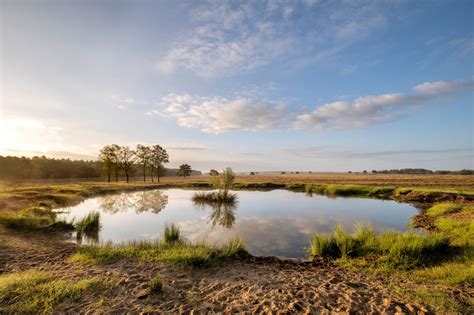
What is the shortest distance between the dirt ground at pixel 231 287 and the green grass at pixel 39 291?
271 mm

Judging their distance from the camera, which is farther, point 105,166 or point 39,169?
point 39,169

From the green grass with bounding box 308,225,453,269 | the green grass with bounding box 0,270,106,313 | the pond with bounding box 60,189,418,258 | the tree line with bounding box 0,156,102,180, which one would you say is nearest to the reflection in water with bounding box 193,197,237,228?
the pond with bounding box 60,189,418,258

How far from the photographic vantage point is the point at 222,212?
18.7 metres

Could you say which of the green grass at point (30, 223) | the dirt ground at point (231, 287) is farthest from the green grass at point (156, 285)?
the green grass at point (30, 223)

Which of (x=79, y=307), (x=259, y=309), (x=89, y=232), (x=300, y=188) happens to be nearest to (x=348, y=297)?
(x=259, y=309)

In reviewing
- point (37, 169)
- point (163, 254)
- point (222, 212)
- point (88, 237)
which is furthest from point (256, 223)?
point (37, 169)

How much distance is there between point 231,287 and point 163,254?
10.0ft

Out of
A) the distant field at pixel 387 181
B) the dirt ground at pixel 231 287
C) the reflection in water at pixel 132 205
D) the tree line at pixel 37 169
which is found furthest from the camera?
the tree line at pixel 37 169

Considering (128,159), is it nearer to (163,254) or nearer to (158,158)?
(158,158)

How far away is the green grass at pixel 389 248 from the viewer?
24.3 ft

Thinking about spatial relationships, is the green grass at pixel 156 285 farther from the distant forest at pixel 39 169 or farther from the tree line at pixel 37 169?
the tree line at pixel 37 169

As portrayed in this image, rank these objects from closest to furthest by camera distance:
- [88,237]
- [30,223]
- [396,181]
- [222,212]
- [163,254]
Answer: [163,254], [88,237], [30,223], [222,212], [396,181]

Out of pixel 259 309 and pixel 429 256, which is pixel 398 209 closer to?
pixel 429 256

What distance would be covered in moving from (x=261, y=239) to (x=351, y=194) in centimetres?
2435
